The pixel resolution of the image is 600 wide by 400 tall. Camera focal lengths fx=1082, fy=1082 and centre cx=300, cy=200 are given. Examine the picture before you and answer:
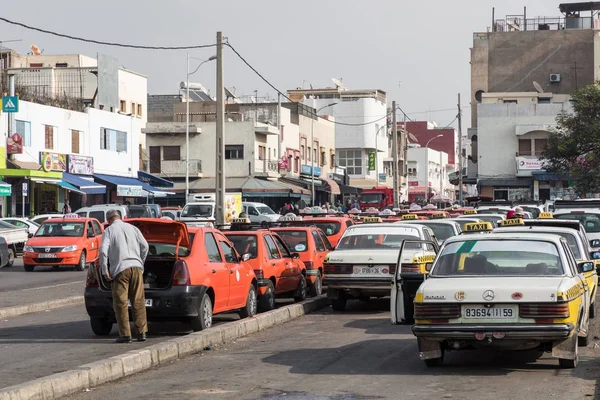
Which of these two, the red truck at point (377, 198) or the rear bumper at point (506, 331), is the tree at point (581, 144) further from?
the rear bumper at point (506, 331)

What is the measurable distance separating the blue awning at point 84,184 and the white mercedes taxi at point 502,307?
147 ft

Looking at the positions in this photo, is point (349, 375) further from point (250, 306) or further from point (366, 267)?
point (366, 267)

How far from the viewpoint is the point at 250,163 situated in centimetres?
7738

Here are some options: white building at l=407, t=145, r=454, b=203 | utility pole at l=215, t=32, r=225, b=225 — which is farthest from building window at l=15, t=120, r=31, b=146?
white building at l=407, t=145, r=454, b=203

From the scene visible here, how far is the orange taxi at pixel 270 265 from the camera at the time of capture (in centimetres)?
1823

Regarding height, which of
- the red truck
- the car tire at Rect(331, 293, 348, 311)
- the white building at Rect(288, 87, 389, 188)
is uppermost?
the white building at Rect(288, 87, 389, 188)

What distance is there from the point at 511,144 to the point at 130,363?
69.6 m

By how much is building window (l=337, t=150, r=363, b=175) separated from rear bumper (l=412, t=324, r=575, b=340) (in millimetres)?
97747

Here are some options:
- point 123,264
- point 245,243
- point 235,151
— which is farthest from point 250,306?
point 235,151

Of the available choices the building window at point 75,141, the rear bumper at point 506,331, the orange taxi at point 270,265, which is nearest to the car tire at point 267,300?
A: the orange taxi at point 270,265

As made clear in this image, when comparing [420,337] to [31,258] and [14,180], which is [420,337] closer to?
[31,258]

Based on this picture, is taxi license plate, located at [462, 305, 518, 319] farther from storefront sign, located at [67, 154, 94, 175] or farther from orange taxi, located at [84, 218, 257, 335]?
storefront sign, located at [67, 154, 94, 175]

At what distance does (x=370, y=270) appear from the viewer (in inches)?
731

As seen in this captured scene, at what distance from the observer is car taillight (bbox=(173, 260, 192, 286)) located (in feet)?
46.9
